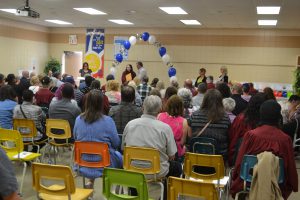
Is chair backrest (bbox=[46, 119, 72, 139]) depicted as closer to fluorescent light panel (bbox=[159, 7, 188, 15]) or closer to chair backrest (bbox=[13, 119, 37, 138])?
chair backrest (bbox=[13, 119, 37, 138])

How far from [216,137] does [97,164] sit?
4.58 ft

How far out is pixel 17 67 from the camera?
536 inches

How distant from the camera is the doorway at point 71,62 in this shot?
15.5 meters

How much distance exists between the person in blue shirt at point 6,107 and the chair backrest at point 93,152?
2.20m

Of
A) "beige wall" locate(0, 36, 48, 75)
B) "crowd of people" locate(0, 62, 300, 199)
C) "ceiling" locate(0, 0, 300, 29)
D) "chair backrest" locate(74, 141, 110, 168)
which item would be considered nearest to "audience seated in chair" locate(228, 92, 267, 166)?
"crowd of people" locate(0, 62, 300, 199)

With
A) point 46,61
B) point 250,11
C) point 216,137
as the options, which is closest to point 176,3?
point 250,11

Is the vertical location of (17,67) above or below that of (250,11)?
below

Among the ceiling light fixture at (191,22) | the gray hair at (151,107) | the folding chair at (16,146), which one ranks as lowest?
the folding chair at (16,146)

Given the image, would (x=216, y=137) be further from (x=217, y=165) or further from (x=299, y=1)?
(x=299, y=1)

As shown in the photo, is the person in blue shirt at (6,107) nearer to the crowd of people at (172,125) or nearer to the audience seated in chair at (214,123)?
the crowd of people at (172,125)

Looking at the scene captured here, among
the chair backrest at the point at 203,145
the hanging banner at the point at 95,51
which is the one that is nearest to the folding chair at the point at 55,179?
the chair backrest at the point at 203,145

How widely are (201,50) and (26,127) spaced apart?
31.2ft

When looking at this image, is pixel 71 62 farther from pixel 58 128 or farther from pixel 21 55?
pixel 58 128

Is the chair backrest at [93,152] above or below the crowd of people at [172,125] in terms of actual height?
below
